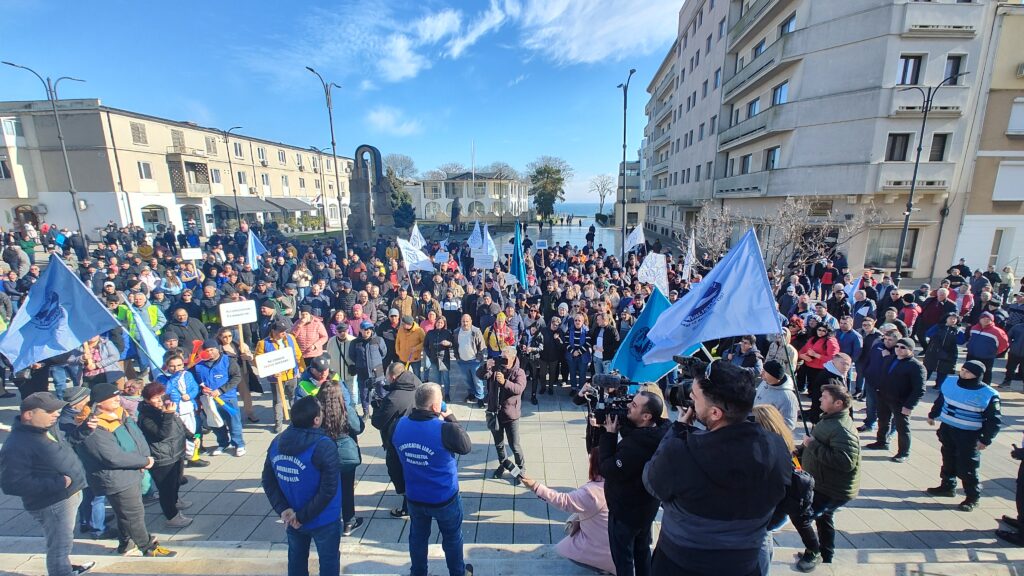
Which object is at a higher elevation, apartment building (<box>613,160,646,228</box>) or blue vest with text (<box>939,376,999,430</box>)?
apartment building (<box>613,160,646,228</box>)

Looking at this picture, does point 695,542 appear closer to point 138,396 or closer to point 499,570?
point 499,570

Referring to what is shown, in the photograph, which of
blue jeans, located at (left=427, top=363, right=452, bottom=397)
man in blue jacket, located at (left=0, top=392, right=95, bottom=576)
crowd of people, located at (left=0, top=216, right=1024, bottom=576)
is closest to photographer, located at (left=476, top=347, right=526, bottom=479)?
crowd of people, located at (left=0, top=216, right=1024, bottom=576)

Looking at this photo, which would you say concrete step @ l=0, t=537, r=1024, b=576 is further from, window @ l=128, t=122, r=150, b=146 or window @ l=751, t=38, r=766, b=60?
window @ l=128, t=122, r=150, b=146

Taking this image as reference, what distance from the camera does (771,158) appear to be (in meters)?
24.8

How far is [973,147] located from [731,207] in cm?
1121

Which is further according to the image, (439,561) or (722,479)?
(439,561)

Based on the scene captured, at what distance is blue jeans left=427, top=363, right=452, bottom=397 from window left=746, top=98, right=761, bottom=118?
1031 inches

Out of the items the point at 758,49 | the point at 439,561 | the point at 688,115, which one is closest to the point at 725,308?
the point at 439,561

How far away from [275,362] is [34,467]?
284 centimetres

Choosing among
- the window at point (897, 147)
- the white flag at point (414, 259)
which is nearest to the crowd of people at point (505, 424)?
the white flag at point (414, 259)

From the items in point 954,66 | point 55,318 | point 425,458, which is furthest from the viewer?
point 954,66

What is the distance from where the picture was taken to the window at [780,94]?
23.0m

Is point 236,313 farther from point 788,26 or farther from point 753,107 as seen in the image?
point 753,107

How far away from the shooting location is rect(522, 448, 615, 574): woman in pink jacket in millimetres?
3312
